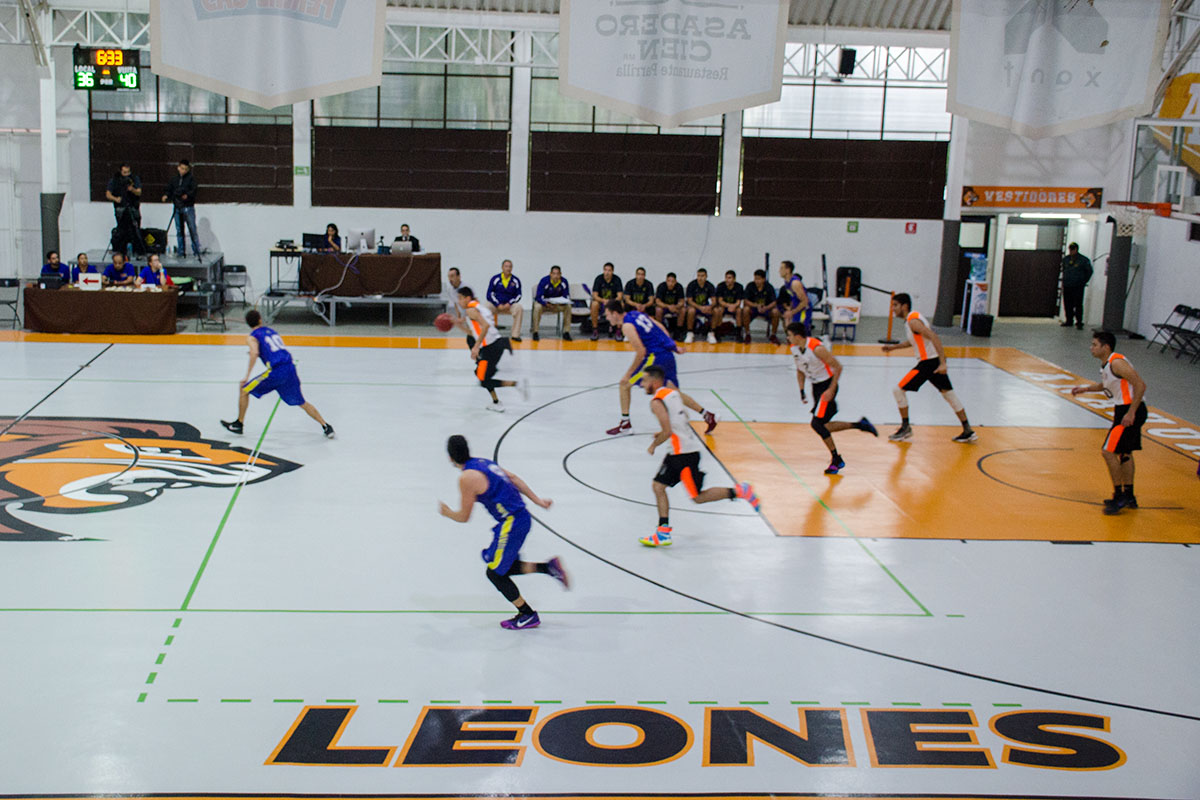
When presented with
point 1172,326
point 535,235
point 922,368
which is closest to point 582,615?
point 922,368

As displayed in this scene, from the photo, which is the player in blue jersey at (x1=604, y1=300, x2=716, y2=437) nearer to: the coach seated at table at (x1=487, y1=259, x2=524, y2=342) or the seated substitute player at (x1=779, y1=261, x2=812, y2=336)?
the seated substitute player at (x1=779, y1=261, x2=812, y2=336)

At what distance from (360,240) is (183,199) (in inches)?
146

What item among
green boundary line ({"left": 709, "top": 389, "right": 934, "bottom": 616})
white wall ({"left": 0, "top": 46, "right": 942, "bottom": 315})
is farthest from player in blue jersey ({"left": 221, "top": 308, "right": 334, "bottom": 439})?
white wall ({"left": 0, "top": 46, "right": 942, "bottom": 315})

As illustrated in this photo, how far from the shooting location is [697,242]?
81.9 ft

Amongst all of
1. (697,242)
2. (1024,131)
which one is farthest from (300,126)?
(1024,131)

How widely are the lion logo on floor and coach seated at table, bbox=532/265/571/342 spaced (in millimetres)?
8914

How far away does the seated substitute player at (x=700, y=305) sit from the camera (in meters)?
21.6

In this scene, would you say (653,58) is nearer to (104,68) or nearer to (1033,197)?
(104,68)

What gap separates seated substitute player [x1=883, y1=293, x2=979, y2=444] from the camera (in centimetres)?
1354

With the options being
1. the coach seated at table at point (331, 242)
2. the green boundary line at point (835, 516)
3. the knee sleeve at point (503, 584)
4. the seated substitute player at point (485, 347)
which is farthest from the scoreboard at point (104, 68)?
the knee sleeve at point (503, 584)

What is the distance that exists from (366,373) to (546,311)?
5.20m

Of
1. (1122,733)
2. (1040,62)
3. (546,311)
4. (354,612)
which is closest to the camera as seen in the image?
(1122,733)

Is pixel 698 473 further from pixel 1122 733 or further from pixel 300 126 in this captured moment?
pixel 300 126

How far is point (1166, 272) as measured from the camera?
74.0 ft
